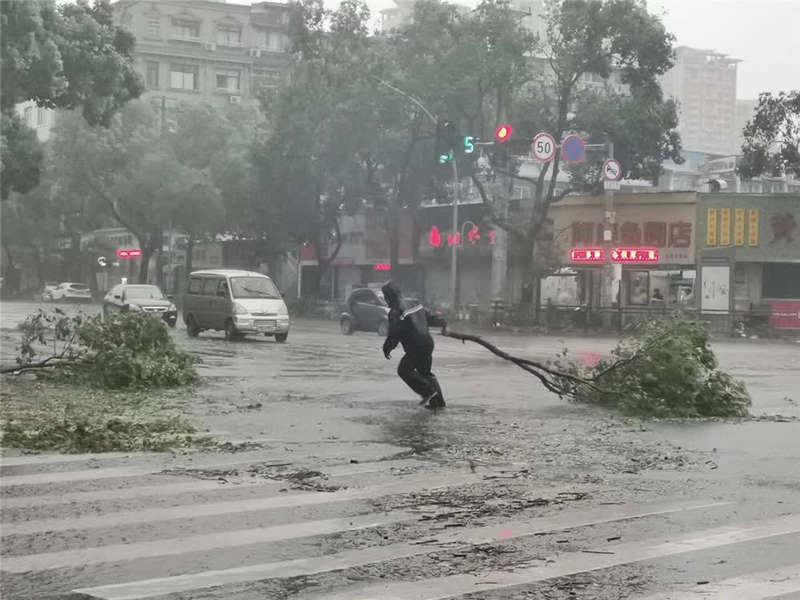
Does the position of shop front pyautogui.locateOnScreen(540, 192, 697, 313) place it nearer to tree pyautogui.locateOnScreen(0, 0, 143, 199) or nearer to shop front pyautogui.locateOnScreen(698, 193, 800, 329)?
shop front pyautogui.locateOnScreen(698, 193, 800, 329)

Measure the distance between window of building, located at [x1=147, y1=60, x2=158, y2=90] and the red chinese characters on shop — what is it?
54.5 meters

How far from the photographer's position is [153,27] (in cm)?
9050

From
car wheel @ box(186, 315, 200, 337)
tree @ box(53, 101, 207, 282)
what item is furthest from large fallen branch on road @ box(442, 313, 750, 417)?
tree @ box(53, 101, 207, 282)

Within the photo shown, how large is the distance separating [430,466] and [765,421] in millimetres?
6105

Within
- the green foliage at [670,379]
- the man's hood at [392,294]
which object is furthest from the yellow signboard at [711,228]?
the man's hood at [392,294]

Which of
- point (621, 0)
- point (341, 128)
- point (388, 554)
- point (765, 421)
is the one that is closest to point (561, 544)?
point (388, 554)

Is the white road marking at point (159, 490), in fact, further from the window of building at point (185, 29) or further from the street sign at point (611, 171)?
the window of building at point (185, 29)

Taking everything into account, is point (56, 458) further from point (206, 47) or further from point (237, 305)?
point (206, 47)

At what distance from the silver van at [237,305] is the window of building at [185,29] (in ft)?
212

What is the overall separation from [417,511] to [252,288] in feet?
77.0

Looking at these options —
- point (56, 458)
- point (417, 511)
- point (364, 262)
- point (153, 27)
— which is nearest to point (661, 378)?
point (417, 511)

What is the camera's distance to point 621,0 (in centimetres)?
4097

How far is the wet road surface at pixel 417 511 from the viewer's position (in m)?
5.77

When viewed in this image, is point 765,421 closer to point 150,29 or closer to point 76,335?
point 76,335
